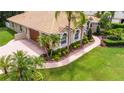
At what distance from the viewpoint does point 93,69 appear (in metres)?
21.8

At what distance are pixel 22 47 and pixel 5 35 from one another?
24.5 ft

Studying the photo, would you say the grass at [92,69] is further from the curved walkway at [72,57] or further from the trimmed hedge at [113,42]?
the trimmed hedge at [113,42]

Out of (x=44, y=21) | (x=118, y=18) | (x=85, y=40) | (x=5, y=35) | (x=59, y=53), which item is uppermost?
(x=44, y=21)

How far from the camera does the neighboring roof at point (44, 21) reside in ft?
82.0

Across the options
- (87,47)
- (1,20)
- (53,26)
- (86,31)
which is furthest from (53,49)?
(1,20)

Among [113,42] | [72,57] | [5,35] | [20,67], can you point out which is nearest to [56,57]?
[72,57]

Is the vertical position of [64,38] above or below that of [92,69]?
above

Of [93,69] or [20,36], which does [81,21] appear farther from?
[20,36]

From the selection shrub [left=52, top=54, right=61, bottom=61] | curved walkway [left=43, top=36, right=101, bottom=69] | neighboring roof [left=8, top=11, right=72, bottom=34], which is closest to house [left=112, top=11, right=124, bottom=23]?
curved walkway [left=43, top=36, right=101, bottom=69]

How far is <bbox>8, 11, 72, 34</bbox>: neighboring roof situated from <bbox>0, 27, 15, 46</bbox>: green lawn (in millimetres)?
3168

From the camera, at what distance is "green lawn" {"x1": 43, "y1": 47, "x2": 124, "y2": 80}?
2014cm

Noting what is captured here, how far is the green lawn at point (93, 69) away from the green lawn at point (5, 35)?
1185 centimetres

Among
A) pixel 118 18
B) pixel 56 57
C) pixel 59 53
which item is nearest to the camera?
pixel 56 57

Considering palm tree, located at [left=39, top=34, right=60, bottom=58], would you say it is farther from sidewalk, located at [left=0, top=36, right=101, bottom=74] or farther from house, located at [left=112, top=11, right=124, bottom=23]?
house, located at [left=112, top=11, right=124, bottom=23]
